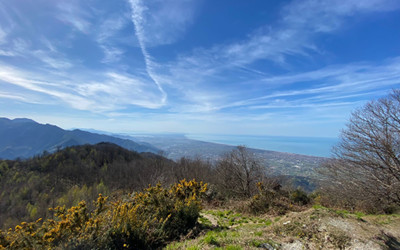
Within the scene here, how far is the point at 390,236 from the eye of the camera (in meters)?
5.05

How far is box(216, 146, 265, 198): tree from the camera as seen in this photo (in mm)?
14219

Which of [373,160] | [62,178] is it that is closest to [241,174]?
[373,160]

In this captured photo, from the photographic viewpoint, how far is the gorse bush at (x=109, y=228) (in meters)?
3.77

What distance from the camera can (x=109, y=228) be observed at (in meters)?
4.12

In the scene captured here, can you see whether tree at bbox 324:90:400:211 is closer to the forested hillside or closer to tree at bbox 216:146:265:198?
tree at bbox 216:146:265:198

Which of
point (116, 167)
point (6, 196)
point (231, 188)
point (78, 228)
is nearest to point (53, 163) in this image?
point (6, 196)

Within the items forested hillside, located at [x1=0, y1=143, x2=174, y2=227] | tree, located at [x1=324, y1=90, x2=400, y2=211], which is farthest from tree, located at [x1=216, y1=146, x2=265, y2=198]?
forested hillside, located at [x1=0, y1=143, x2=174, y2=227]

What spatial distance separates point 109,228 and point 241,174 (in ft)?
40.2

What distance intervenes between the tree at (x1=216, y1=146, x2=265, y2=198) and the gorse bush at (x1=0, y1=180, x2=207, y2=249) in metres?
9.23

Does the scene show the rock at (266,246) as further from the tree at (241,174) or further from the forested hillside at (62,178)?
the forested hillside at (62,178)

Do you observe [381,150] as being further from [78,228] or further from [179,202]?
[78,228]

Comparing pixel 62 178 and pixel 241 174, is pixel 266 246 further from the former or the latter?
pixel 62 178

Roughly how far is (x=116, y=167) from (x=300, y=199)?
45988mm

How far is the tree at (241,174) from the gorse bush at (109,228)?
9227mm
